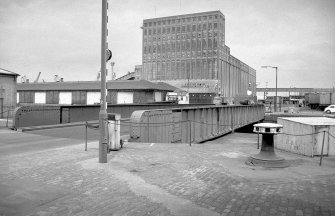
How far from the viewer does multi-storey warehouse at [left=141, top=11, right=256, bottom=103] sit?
11500 centimetres

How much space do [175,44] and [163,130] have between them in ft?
353

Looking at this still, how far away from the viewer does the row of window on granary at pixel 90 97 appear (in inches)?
1713

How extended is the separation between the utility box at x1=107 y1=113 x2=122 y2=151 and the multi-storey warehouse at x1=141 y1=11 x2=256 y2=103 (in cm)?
9929

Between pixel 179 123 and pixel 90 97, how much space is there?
2822cm

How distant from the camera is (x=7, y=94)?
2786 centimetres

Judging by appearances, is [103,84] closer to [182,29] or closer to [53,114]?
[53,114]

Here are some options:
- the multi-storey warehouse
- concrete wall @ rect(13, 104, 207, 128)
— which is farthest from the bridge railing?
the multi-storey warehouse

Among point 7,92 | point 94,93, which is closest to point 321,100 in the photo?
point 94,93

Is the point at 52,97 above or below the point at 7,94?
above

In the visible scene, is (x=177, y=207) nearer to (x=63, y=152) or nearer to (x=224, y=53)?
(x=63, y=152)

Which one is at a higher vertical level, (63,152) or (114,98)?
(114,98)

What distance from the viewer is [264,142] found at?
369 inches

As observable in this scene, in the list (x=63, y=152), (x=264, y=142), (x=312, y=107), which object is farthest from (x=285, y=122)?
(x=312, y=107)

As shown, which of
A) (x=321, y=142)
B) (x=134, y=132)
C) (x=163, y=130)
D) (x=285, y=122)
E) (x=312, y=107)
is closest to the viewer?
(x=321, y=142)
